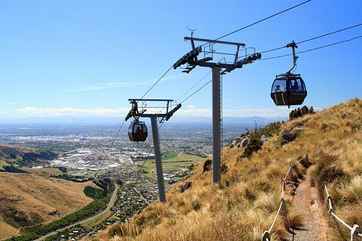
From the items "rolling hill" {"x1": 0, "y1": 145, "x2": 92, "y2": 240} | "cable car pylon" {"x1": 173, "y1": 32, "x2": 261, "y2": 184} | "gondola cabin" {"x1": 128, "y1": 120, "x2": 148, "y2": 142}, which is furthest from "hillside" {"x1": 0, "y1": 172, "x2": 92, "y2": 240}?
"cable car pylon" {"x1": 173, "y1": 32, "x2": 261, "y2": 184}

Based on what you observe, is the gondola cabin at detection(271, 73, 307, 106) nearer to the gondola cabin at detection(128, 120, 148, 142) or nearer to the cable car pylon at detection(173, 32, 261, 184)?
the cable car pylon at detection(173, 32, 261, 184)

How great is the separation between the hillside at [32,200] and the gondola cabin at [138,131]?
66.6 metres

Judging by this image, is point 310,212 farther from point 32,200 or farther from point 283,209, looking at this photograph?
point 32,200

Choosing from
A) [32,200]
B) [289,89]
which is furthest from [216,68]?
[32,200]

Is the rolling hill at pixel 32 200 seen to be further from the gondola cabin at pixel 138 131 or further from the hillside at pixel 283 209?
the hillside at pixel 283 209

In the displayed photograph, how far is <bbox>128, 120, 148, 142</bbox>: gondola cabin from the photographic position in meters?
32.2

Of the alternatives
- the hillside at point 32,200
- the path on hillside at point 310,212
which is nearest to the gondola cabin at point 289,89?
the path on hillside at point 310,212

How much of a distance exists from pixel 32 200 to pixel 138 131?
89.6 m

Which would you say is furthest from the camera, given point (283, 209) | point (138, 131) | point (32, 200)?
point (32, 200)

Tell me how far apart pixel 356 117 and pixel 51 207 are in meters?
94.8

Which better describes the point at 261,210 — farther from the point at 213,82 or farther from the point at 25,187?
the point at 25,187

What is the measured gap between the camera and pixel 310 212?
413 inches

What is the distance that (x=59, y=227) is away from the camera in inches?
3561

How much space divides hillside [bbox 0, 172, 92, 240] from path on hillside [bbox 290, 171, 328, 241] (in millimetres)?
86081
